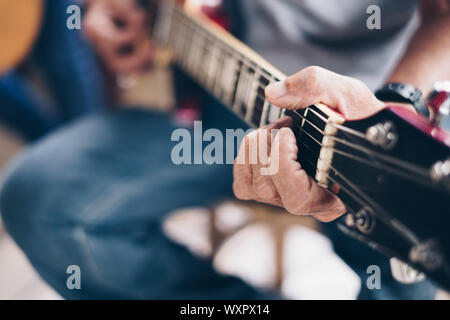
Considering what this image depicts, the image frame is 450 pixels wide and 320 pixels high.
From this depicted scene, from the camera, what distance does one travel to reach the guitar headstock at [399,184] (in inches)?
10.3

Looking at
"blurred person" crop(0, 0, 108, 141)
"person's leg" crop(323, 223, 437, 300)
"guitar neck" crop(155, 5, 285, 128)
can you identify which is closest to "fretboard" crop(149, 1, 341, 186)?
"guitar neck" crop(155, 5, 285, 128)

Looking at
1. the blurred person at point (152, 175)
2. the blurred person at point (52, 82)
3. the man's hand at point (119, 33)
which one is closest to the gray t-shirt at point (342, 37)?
the blurred person at point (152, 175)

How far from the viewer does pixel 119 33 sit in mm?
814

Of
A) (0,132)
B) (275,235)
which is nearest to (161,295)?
(275,235)

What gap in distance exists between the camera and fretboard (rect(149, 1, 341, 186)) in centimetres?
34

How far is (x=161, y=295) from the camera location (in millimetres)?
647

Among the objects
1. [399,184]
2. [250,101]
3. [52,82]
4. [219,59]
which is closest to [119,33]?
[52,82]

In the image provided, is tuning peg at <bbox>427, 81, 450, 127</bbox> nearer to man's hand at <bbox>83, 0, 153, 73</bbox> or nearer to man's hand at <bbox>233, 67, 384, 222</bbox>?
man's hand at <bbox>233, 67, 384, 222</bbox>

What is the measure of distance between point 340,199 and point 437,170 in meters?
0.09

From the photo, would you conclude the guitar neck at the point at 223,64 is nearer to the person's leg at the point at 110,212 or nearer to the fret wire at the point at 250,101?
the fret wire at the point at 250,101

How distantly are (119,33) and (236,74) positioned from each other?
0.44 metres

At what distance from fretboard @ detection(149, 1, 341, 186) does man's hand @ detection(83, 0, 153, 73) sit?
0.22 feet

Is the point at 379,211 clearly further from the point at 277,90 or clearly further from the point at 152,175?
the point at 152,175
